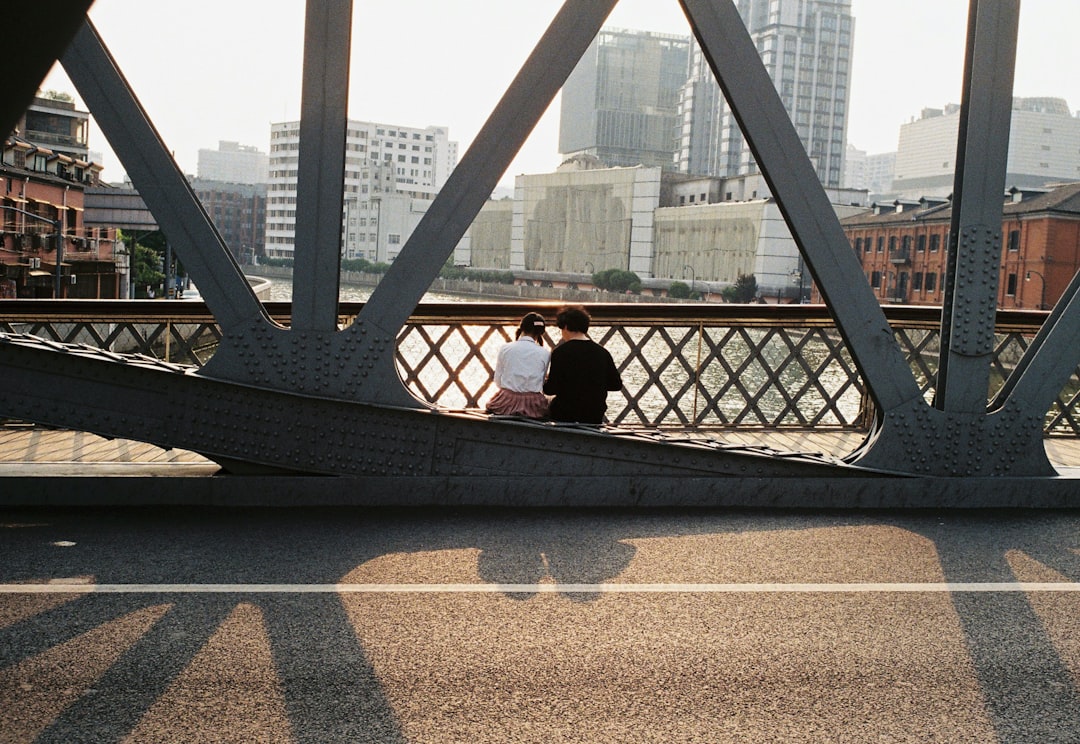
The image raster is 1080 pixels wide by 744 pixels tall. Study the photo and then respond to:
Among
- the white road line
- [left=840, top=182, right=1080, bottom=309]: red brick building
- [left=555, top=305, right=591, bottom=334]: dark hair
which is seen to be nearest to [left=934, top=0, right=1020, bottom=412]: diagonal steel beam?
the white road line

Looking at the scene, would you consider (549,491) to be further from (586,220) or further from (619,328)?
(586,220)

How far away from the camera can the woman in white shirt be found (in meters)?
7.23

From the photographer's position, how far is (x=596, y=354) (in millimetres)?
7363

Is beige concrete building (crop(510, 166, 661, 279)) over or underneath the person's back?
over

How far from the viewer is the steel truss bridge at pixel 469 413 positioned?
20.0 ft

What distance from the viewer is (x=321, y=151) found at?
6.13 metres

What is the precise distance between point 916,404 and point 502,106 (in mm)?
3090

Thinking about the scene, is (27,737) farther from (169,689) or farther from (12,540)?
(12,540)

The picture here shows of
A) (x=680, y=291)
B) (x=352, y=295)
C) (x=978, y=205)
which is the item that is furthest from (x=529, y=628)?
(x=680, y=291)

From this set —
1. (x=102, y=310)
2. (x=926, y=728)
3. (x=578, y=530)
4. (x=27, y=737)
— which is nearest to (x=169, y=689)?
(x=27, y=737)

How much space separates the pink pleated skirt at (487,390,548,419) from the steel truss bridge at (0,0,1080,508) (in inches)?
26.2

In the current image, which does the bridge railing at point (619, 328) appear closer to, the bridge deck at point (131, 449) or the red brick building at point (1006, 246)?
the bridge deck at point (131, 449)

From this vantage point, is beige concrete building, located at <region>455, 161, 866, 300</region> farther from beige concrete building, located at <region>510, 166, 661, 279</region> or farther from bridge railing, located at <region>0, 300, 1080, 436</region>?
bridge railing, located at <region>0, 300, 1080, 436</region>

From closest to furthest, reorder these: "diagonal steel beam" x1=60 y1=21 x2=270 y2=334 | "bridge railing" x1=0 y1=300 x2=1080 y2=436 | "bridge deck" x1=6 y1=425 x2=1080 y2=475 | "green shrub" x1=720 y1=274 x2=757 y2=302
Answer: "diagonal steel beam" x1=60 y1=21 x2=270 y2=334
"bridge deck" x1=6 y1=425 x2=1080 y2=475
"bridge railing" x1=0 y1=300 x2=1080 y2=436
"green shrub" x1=720 y1=274 x2=757 y2=302
